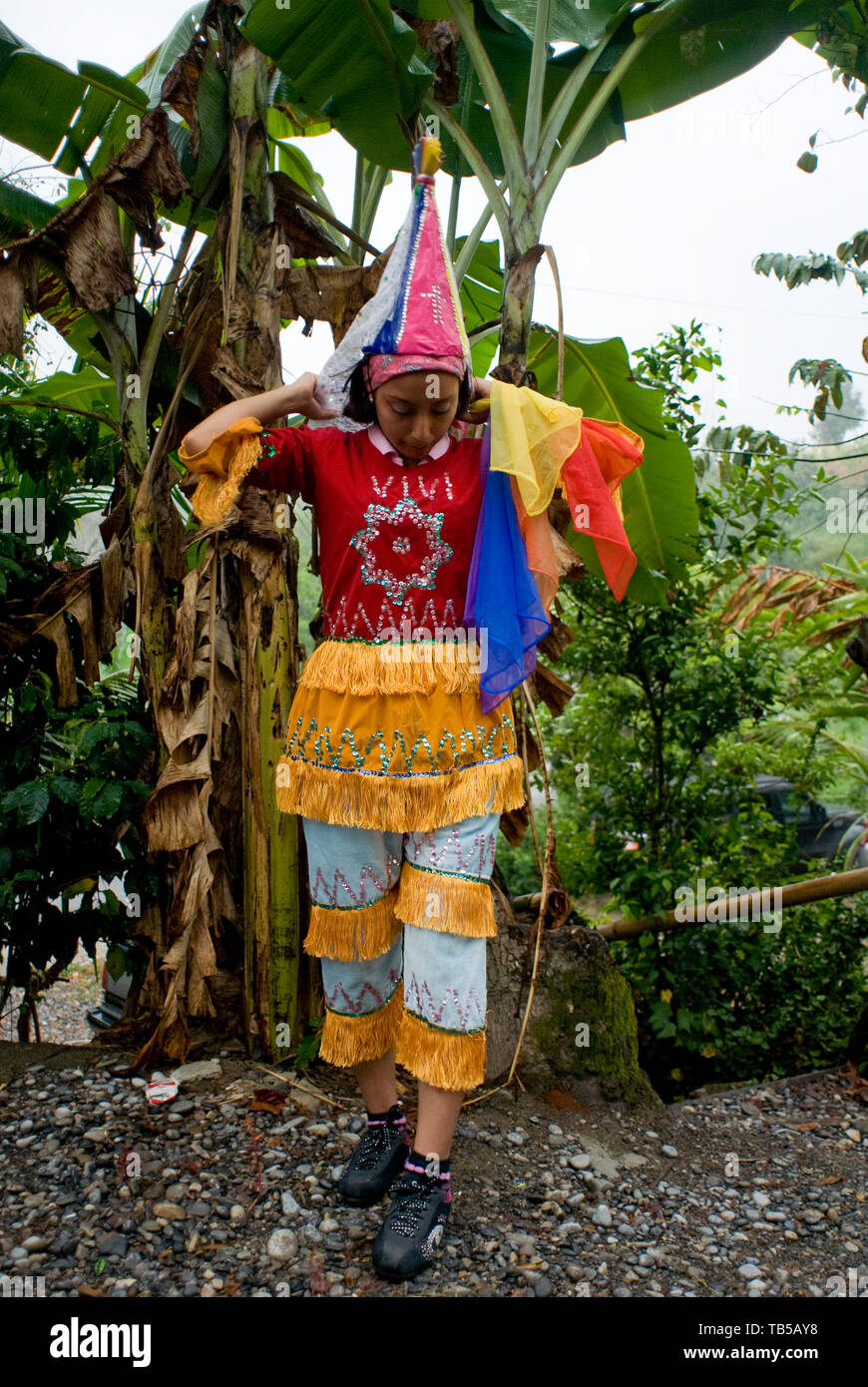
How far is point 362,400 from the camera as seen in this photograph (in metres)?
2.07

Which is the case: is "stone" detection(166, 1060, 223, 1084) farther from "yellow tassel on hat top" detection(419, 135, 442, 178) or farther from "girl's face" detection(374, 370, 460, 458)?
"yellow tassel on hat top" detection(419, 135, 442, 178)

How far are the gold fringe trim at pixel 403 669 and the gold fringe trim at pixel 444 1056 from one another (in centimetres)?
68

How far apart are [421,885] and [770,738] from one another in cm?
284

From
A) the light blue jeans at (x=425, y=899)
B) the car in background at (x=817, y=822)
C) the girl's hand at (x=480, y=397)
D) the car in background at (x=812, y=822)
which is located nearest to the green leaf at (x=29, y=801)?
the light blue jeans at (x=425, y=899)

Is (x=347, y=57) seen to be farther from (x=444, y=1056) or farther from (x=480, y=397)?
(x=444, y=1056)

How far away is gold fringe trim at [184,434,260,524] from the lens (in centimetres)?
194

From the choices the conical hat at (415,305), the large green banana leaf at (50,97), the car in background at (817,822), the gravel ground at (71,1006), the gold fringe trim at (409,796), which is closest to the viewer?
the conical hat at (415,305)

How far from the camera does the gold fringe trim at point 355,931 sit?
6.81ft

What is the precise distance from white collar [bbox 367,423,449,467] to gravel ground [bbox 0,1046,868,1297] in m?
1.64

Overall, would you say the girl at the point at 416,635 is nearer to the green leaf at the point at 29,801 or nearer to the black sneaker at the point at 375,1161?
the black sneaker at the point at 375,1161

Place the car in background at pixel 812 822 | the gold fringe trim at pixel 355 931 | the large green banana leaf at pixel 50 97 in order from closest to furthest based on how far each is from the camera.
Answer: the gold fringe trim at pixel 355 931 < the large green banana leaf at pixel 50 97 < the car in background at pixel 812 822

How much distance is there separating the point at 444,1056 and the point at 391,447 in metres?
1.24

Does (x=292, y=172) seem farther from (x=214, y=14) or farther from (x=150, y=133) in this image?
(x=150, y=133)
